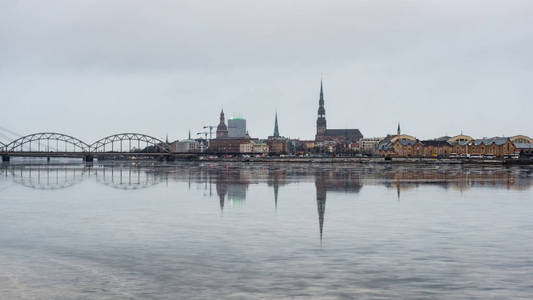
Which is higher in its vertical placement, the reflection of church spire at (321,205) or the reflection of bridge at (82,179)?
the reflection of bridge at (82,179)

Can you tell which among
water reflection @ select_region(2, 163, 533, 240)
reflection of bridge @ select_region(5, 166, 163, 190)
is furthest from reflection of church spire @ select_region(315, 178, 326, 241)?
reflection of bridge @ select_region(5, 166, 163, 190)

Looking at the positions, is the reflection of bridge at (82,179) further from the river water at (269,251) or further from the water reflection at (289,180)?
the river water at (269,251)

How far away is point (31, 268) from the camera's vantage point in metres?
15.6

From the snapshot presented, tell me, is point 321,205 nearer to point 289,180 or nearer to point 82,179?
point 289,180

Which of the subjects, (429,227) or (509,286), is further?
(429,227)

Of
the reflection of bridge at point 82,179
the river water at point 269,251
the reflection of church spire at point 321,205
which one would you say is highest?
the reflection of bridge at point 82,179

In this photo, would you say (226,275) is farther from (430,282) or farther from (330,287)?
(430,282)

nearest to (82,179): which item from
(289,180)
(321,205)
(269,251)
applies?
(289,180)

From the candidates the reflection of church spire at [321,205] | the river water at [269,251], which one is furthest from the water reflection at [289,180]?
the river water at [269,251]

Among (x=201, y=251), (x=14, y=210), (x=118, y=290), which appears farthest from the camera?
(x=14, y=210)

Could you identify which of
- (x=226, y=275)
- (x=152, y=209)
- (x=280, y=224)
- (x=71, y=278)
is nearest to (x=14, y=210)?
(x=152, y=209)

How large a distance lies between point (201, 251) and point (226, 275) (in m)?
3.58

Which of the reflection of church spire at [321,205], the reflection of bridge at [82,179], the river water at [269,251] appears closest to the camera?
the river water at [269,251]

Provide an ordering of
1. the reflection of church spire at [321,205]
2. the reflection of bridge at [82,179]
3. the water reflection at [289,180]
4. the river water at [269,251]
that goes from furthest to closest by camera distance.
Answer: the reflection of bridge at [82,179] < the water reflection at [289,180] < the reflection of church spire at [321,205] < the river water at [269,251]
